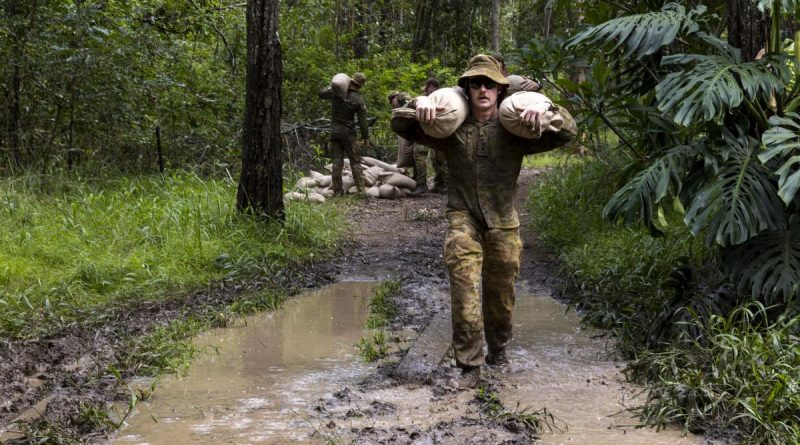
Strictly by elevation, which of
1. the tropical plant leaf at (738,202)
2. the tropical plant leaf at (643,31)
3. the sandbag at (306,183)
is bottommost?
the sandbag at (306,183)

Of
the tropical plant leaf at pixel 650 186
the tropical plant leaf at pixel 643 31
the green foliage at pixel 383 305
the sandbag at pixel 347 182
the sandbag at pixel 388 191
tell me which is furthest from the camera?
the sandbag at pixel 347 182

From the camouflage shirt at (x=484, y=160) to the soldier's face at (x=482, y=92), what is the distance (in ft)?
0.34

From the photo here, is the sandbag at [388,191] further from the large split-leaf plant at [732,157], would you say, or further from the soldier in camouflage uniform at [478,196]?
the soldier in camouflage uniform at [478,196]

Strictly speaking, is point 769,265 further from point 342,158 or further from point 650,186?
point 342,158

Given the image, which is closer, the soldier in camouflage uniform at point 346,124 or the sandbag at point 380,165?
the soldier in camouflage uniform at point 346,124

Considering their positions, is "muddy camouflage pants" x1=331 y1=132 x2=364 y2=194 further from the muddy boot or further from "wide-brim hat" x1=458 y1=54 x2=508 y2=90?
"wide-brim hat" x1=458 y1=54 x2=508 y2=90

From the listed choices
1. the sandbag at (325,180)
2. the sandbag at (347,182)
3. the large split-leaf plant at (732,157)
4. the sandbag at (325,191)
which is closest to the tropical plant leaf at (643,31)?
the large split-leaf plant at (732,157)

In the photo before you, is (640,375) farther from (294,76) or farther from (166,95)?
(294,76)

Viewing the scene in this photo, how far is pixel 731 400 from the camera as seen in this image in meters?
4.31

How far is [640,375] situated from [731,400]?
93 centimetres

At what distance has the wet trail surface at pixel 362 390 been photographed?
14.2ft

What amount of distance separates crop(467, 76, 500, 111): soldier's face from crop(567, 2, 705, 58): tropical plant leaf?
3.51ft

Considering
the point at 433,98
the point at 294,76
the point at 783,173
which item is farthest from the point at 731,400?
the point at 294,76

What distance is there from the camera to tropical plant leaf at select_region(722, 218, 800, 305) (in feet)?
16.6
